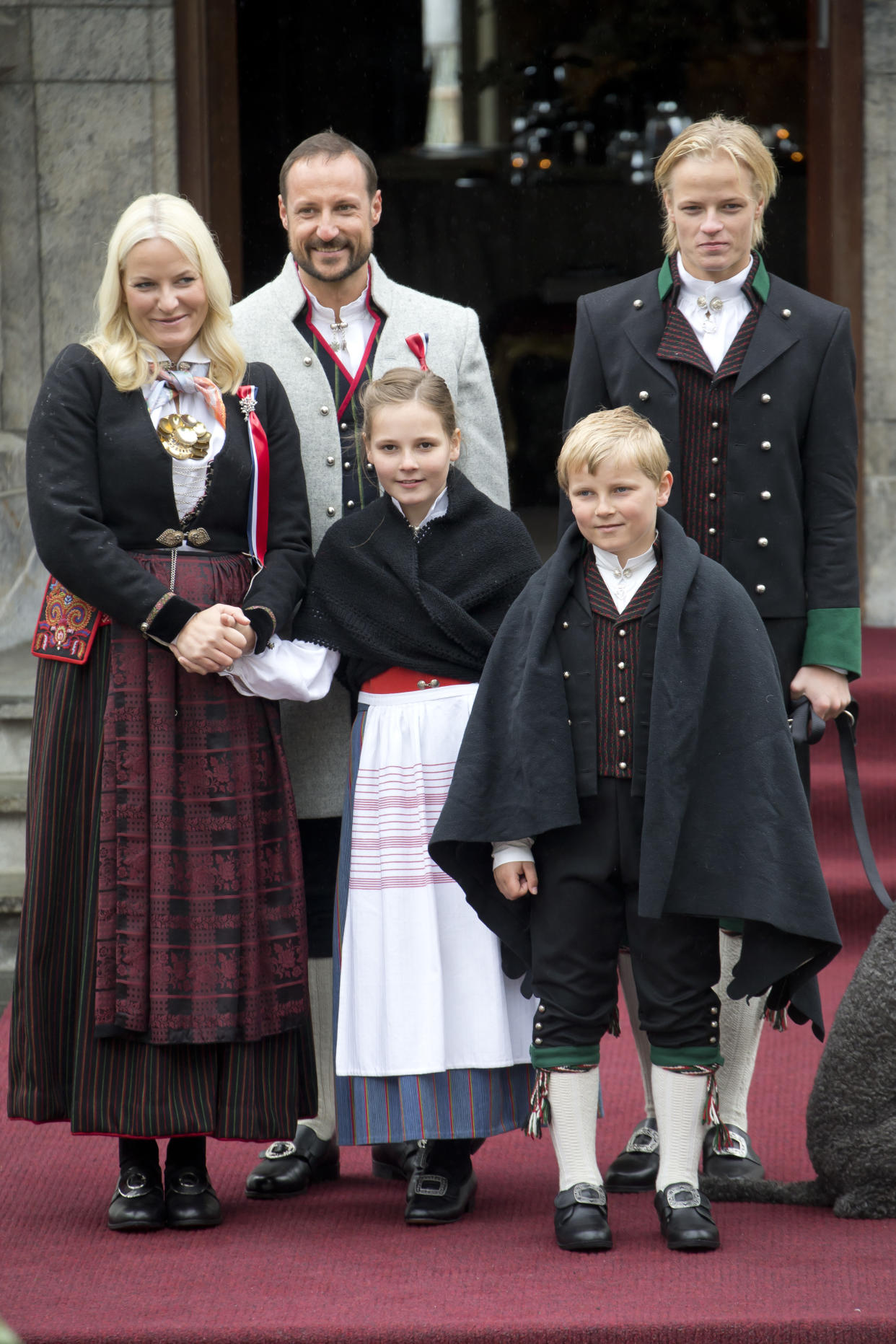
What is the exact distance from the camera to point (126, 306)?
9.32 ft

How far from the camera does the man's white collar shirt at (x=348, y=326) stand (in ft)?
10.2

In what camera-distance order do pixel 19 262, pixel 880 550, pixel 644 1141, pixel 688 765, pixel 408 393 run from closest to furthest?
pixel 688 765
pixel 408 393
pixel 644 1141
pixel 19 262
pixel 880 550

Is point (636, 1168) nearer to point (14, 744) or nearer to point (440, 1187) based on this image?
point (440, 1187)

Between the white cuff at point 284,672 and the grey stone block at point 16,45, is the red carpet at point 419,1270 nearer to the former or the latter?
the white cuff at point 284,672

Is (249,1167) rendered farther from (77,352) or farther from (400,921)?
(77,352)

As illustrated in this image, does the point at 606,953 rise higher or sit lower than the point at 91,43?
lower

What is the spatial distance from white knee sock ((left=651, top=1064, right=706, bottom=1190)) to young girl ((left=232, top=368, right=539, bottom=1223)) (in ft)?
0.90

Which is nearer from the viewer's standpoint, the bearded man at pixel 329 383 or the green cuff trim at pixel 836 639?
the green cuff trim at pixel 836 639

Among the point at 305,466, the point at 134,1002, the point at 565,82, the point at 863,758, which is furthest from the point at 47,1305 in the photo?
the point at 565,82

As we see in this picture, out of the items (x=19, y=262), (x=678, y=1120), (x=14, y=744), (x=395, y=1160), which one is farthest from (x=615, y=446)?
(x=19, y=262)

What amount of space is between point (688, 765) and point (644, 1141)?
83 centimetres

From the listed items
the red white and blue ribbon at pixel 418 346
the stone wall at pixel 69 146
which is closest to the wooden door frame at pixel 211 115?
the stone wall at pixel 69 146

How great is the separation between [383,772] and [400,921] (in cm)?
26

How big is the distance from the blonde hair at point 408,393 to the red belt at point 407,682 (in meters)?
0.42
